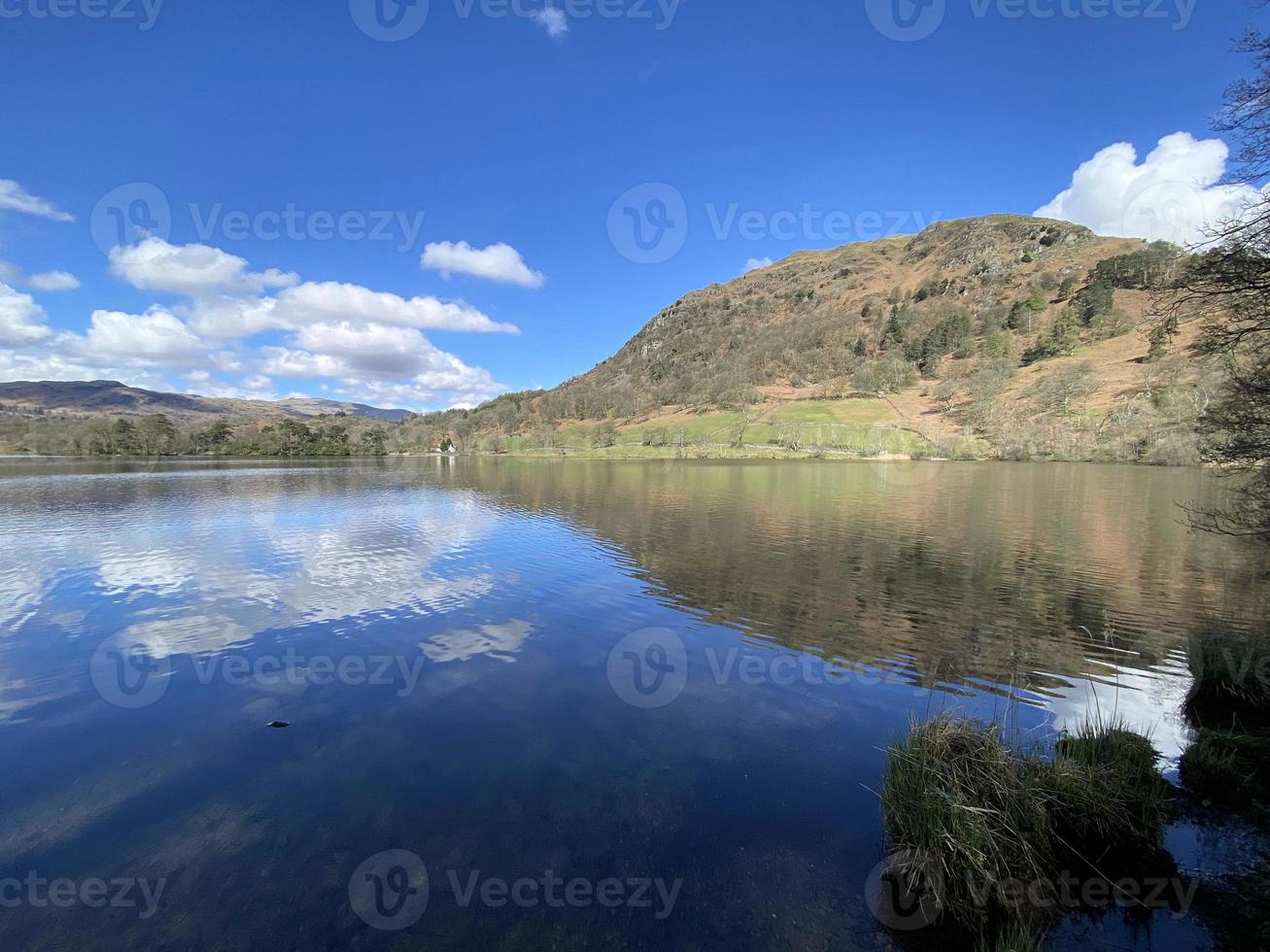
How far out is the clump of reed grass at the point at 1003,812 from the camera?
5.68 meters

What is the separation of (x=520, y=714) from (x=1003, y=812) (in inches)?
321

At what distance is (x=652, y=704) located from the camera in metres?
11.1

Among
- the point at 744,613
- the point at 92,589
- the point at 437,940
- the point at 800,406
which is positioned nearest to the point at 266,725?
the point at 437,940

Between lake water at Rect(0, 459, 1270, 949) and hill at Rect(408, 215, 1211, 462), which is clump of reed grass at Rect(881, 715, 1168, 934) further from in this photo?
hill at Rect(408, 215, 1211, 462)

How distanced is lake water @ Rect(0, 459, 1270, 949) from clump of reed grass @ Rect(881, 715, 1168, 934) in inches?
25.4

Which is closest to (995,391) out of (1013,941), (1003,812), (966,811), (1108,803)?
(1108,803)

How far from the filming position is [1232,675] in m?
10.5

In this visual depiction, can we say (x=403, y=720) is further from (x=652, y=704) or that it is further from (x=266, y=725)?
(x=652, y=704)

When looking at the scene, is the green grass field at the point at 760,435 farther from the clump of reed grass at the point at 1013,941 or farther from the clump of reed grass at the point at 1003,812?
the clump of reed grass at the point at 1013,941

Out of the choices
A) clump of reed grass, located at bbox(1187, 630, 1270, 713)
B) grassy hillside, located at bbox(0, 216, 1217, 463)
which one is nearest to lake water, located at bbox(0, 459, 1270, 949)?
clump of reed grass, located at bbox(1187, 630, 1270, 713)

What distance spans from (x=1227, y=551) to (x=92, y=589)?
155 feet

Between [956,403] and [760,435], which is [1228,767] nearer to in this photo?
[760,435]

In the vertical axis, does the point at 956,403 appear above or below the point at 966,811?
above

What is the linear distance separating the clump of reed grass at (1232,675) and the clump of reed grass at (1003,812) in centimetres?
501
